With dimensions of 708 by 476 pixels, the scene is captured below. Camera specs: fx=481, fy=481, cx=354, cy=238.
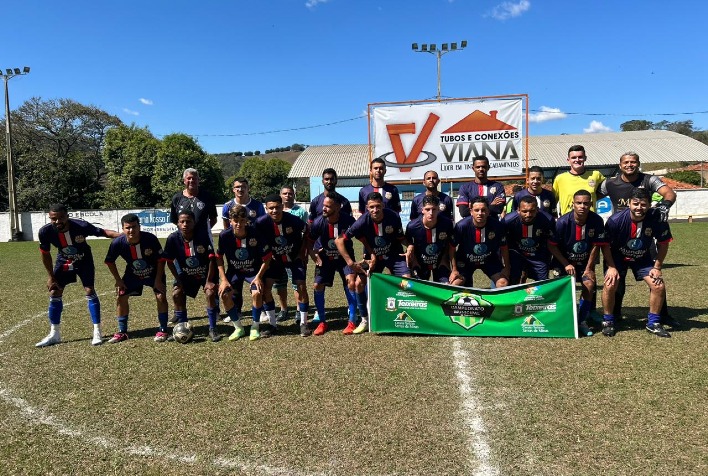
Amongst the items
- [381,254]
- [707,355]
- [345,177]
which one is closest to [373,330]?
[381,254]

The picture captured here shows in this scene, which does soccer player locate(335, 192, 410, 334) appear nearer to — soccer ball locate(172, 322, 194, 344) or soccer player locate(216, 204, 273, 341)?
soccer player locate(216, 204, 273, 341)

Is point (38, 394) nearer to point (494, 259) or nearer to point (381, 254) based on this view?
point (381, 254)

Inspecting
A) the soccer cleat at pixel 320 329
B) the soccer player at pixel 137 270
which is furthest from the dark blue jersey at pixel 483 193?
the soccer player at pixel 137 270

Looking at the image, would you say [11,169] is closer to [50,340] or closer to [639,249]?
[50,340]

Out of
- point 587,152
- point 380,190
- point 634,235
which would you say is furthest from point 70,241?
point 587,152

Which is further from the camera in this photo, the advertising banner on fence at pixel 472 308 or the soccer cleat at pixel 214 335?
the soccer cleat at pixel 214 335

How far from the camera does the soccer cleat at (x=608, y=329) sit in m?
5.60

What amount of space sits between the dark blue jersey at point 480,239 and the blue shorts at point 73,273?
4785mm

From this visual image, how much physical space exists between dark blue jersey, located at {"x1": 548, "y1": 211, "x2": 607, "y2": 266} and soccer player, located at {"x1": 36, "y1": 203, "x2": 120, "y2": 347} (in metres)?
5.62

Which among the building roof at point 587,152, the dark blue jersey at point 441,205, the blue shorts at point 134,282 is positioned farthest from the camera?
the building roof at point 587,152

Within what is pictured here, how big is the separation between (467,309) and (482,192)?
2.33 m

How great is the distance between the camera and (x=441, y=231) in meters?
6.12

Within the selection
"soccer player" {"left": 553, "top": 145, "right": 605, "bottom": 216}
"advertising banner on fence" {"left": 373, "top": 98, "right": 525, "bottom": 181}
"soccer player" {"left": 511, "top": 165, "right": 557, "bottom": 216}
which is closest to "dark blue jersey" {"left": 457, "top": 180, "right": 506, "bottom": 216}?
"soccer player" {"left": 511, "top": 165, "right": 557, "bottom": 216}

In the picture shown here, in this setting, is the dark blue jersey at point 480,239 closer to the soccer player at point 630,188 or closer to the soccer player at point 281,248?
the soccer player at point 630,188
